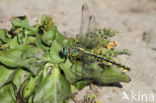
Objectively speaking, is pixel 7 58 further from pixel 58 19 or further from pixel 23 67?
pixel 58 19

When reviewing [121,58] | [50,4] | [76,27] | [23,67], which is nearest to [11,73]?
[23,67]

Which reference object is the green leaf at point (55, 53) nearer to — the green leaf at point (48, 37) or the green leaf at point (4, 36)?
the green leaf at point (48, 37)

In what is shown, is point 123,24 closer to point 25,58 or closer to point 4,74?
point 25,58

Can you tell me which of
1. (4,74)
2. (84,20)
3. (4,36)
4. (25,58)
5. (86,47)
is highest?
(84,20)

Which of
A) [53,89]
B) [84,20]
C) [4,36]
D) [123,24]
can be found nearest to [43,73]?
[53,89]

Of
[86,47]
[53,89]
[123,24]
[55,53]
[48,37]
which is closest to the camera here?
[53,89]

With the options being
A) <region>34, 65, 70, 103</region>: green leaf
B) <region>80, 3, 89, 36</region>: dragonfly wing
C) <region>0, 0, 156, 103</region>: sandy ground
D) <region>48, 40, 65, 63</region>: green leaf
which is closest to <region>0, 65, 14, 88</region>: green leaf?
<region>34, 65, 70, 103</region>: green leaf
